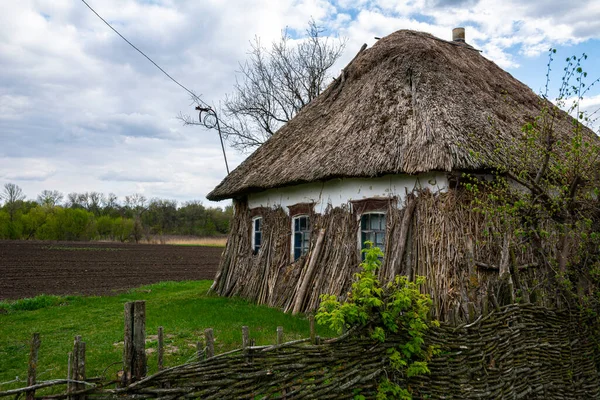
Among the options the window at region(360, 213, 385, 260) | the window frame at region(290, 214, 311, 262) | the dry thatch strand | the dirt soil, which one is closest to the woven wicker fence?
the dry thatch strand

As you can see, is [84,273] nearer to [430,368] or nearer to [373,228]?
[373,228]

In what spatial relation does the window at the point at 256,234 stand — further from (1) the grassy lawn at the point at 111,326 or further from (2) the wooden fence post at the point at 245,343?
(2) the wooden fence post at the point at 245,343

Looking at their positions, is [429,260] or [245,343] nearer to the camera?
[245,343]

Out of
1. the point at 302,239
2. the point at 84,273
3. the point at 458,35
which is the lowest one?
the point at 84,273

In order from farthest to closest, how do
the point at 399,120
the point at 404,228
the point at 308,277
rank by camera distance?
the point at 308,277
the point at 399,120
the point at 404,228

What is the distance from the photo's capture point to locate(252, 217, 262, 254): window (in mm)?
11984

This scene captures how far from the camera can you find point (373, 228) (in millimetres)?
8836

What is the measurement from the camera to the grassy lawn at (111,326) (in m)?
6.37

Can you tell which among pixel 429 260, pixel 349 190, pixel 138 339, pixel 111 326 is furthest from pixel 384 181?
pixel 138 339

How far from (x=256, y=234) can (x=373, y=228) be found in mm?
4125

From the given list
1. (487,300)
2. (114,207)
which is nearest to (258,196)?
(487,300)

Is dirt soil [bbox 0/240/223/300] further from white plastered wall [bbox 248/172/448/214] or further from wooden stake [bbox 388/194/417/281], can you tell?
wooden stake [bbox 388/194/417/281]

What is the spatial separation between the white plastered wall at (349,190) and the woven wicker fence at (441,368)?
107 inches

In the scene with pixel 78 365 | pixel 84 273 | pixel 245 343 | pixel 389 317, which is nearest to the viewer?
pixel 78 365
